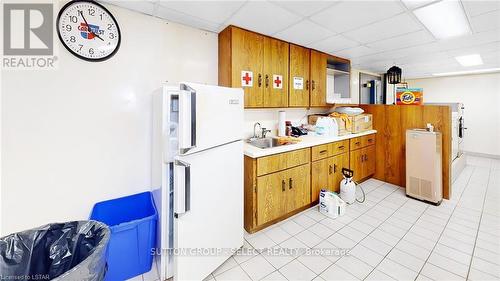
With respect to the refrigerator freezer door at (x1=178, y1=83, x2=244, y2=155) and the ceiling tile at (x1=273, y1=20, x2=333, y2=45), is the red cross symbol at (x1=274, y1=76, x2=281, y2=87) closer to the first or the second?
the ceiling tile at (x1=273, y1=20, x2=333, y2=45)

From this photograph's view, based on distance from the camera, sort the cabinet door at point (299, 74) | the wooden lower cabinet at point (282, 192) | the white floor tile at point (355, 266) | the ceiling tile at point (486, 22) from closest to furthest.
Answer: the white floor tile at point (355, 266) < the ceiling tile at point (486, 22) < the wooden lower cabinet at point (282, 192) < the cabinet door at point (299, 74)

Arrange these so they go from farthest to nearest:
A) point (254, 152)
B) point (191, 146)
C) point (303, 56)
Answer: point (303, 56)
point (254, 152)
point (191, 146)

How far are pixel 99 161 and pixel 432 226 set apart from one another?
3671 mm

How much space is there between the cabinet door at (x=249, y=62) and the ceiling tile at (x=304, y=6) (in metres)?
0.62

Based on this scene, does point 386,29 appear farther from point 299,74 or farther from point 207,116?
point 207,116

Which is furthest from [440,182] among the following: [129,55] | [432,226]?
[129,55]

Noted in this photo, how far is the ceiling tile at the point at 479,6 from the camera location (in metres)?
1.92

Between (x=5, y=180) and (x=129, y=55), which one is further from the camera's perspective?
(x=129, y=55)

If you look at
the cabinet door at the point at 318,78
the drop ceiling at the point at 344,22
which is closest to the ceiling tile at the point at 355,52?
Answer: the drop ceiling at the point at 344,22

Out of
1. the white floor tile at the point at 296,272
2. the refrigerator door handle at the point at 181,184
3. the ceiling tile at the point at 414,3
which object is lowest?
the white floor tile at the point at 296,272

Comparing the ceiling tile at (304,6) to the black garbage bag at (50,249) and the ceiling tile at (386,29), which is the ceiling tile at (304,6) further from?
the black garbage bag at (50,249)

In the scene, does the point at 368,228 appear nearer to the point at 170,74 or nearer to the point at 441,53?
the point at 170,74

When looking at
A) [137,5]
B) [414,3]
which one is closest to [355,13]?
[414,3]

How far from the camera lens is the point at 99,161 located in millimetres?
1954
